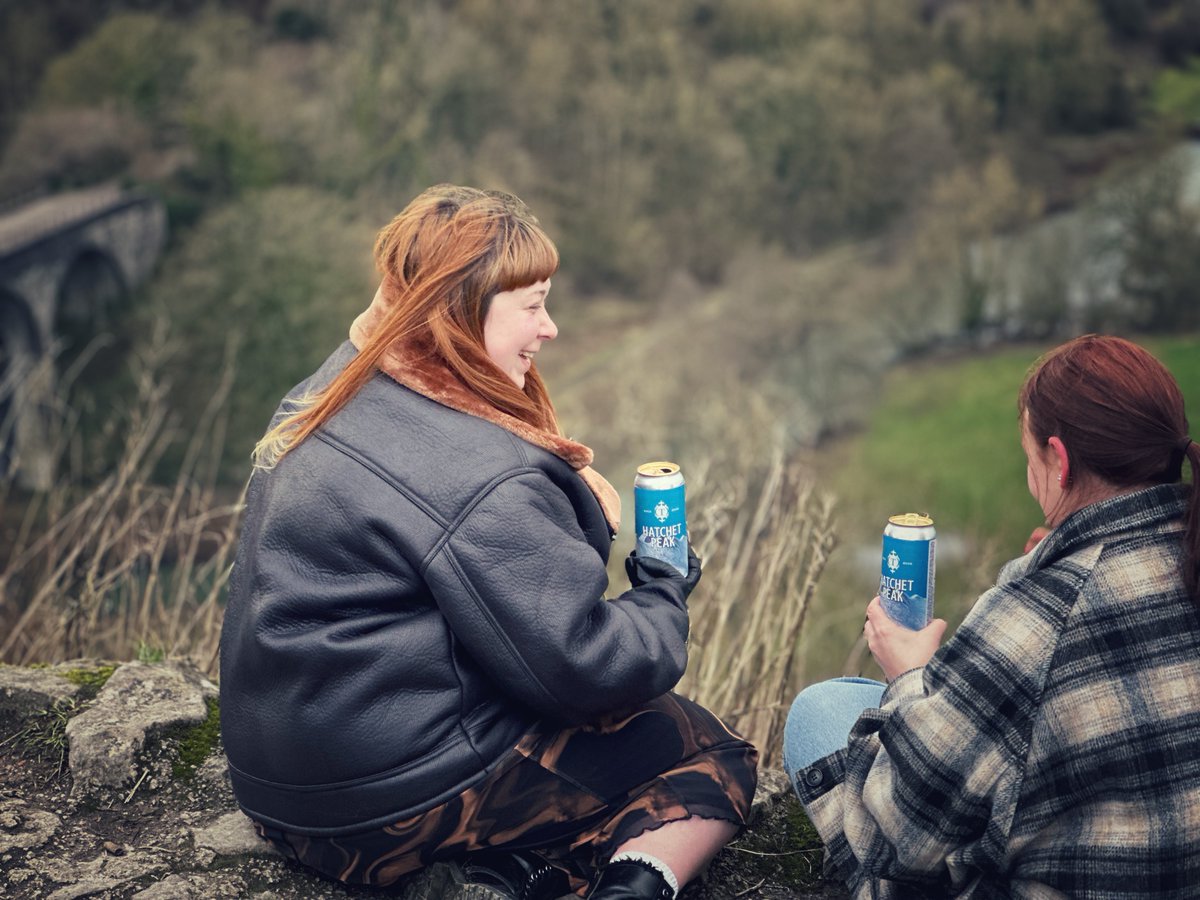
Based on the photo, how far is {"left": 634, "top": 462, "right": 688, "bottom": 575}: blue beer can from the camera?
6.75 feet

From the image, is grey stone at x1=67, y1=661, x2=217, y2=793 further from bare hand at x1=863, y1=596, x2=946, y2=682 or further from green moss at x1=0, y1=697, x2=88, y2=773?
bare hand at x1=863, y1=596, x2=946, y2=682

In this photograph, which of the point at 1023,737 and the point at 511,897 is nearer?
the point at 1023,737

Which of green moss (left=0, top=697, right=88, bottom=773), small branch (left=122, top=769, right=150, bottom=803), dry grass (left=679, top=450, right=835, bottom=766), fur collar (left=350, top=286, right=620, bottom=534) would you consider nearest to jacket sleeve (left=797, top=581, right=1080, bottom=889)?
fur collar (left=350, top=286, right=620, bottom=534)

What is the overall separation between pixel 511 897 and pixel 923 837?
0.70m

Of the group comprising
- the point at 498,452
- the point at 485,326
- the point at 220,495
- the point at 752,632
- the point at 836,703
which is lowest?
the point at 220,495

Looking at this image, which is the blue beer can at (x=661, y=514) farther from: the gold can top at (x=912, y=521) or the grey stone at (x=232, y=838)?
the grey stone at (x=232, y=838)

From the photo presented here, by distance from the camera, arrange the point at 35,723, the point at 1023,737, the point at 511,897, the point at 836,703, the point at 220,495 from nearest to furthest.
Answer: the point at 1023,737
the point at 511,897
the point at 836,703
the point at 35,723
the point at 220,495

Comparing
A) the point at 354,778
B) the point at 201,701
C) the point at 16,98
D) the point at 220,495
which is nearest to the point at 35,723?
the point at 201,701

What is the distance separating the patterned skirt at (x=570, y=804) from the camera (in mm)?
1948

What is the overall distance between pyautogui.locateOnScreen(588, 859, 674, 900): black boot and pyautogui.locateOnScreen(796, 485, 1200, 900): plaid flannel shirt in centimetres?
44

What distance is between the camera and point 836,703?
217cm

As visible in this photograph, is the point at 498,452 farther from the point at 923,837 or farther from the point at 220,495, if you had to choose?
the point at 220,495

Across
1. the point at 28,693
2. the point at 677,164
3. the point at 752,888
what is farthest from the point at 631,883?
the point at 677,164

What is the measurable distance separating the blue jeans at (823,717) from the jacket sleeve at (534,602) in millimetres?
431
